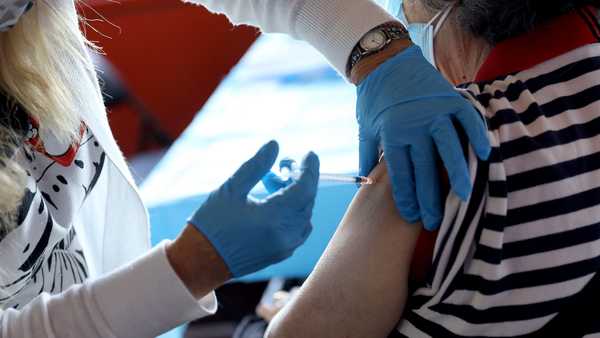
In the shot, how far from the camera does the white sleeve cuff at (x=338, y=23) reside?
42.1 inches

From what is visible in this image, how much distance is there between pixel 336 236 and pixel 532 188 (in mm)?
241

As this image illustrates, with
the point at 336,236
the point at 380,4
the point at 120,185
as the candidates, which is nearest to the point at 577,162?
the point at 336,236

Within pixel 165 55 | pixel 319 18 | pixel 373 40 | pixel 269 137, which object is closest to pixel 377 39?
pixel 373 40

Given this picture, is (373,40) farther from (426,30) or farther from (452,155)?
(452,155)

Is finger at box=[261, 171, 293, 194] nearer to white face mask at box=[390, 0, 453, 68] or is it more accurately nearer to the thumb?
the thumb

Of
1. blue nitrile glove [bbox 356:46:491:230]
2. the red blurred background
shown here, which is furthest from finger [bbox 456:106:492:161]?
the red blurred background

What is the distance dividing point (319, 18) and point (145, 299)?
510mm

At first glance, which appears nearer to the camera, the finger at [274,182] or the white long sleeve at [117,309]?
the white long sleeve at [117,309]

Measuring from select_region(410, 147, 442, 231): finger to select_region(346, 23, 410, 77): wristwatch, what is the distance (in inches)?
7.9

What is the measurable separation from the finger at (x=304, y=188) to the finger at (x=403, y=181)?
96mm

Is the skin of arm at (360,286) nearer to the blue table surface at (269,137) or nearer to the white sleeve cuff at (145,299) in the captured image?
the white sleeve cuff at (145,299)

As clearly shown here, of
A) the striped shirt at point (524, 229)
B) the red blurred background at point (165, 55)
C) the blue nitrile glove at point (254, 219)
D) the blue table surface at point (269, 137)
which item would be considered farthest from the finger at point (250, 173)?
the red blurred background at point (165, 55)

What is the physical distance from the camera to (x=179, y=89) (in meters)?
4.19

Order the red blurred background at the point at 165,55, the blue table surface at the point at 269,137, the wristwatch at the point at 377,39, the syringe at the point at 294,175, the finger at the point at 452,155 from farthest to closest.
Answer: the red blurred background at the point at 165,55 < the blue table surface at the point at 269,137 < the wristwatch at the point at 377,39 < the syringe at the point at 294,175 < the finger at the point at 452,155
